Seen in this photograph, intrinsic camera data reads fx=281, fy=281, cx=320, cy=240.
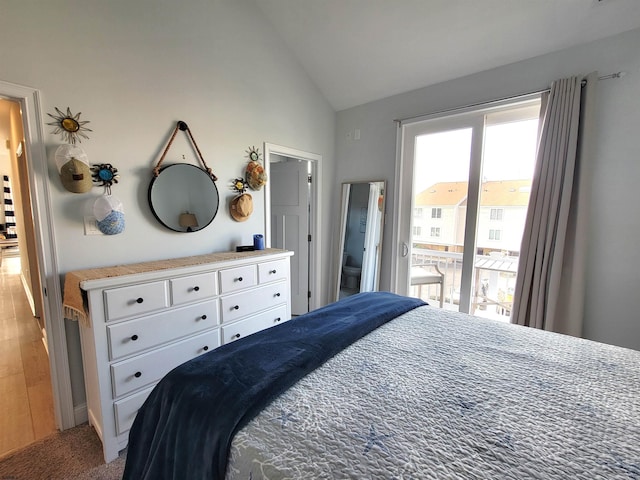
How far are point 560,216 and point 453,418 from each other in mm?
1939

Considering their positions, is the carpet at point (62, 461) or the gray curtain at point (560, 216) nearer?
the carpet at point (62, 461)

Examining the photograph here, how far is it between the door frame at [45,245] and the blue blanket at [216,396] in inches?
41.4

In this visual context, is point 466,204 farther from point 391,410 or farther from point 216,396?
point 216,396

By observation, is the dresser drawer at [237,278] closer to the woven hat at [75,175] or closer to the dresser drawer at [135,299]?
the dresser drawer at [135,299]

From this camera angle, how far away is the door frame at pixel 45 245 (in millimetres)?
1550

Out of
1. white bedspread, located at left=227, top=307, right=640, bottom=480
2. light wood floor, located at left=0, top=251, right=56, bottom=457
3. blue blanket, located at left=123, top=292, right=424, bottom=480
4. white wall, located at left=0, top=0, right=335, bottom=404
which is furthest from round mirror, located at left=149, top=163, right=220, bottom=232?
white bedspread, located at left=227, top=307, right=640, bottom=480

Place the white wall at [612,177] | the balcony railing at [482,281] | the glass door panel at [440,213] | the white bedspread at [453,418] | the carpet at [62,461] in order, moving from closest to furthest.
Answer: the white bedspread at [453,418]
the carpet at [62,461]
the white wall at [612,177]
the balcony railing at [482,281]
the glass door panel at [440,213]

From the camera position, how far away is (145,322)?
163 cm

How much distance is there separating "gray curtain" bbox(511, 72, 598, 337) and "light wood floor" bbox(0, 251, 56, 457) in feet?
11.3

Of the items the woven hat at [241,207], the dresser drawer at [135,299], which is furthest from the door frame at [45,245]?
the woven hat at [241,207]

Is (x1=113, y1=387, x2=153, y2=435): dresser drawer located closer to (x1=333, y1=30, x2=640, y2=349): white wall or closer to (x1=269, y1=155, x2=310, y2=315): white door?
(x1=269, y1=155, x2=310, y2=315): white door

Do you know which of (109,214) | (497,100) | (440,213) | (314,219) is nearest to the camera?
(109,214)

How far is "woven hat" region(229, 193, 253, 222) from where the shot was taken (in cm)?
252

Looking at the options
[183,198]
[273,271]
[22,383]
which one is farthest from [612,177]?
[22,383]
